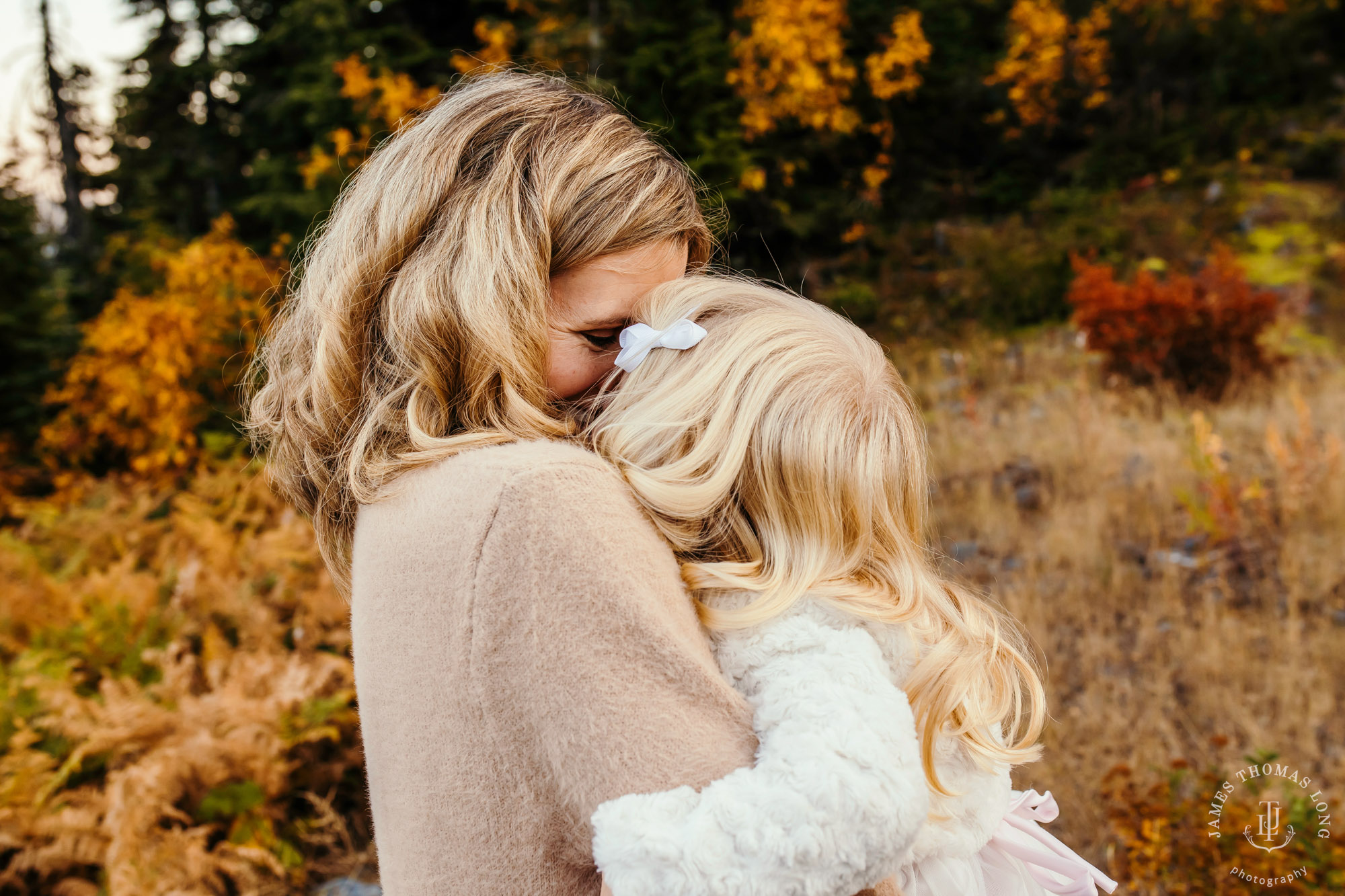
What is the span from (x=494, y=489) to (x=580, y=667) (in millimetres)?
197

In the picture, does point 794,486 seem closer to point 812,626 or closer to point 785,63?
point 812,626

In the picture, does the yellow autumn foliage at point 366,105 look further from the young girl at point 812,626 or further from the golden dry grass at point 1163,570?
the young girl at point 812,626

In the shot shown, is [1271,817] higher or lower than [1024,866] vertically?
lower

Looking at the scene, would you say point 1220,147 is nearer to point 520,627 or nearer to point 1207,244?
point 1207,244

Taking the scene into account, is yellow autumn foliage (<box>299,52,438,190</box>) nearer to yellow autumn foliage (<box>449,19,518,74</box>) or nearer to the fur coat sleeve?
yellow autumn foliage (<box>449,19,518,74</box>)

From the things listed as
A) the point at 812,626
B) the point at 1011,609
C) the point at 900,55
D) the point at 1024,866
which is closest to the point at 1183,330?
the point at 1011,609

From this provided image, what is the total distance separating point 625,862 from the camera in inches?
30.4

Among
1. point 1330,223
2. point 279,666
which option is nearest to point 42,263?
point 279,666

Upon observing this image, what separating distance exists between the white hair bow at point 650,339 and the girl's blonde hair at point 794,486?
0.02 metres

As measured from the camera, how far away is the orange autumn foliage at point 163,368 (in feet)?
23.5

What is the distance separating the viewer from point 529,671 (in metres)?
0.81

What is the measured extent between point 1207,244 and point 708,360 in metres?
11.7

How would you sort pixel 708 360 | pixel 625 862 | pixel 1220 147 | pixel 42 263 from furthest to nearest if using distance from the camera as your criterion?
pixel 1220 147, pixel 42 263, pixel 708 360, pixel 625 862

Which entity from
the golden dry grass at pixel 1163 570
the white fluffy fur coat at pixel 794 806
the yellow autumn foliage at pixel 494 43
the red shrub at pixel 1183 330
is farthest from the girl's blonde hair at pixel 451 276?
the yellow autumn foliage at pixel 494 43
